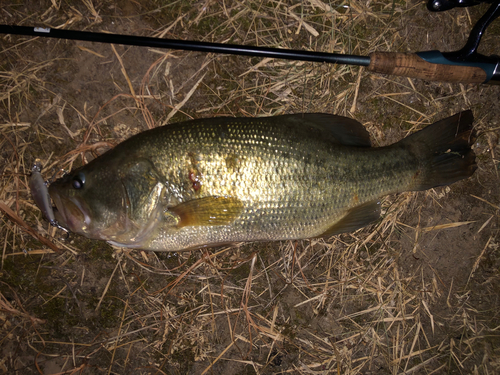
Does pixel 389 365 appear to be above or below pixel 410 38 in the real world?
below

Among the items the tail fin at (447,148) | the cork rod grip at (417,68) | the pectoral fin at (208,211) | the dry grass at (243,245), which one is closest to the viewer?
the pectoral fin at (208,211)

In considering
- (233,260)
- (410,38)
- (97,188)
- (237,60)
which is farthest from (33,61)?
(410,38)

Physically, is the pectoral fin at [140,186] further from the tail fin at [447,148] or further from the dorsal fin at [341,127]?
the tail fin at [447,148]

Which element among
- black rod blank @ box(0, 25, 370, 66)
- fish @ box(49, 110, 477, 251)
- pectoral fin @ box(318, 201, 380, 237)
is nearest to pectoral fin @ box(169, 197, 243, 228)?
fish @ box(49, 110, 477, 251)

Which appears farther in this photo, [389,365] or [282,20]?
[389,365]

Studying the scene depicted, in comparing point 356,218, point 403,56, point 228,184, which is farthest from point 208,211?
point 403,56

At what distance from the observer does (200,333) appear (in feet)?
10.0

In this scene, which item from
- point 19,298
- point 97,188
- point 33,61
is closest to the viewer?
point 97,188

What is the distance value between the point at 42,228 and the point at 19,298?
775 mm

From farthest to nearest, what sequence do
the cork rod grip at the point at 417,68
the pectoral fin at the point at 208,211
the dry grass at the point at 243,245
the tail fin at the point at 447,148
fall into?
1. the dry grass at the point at 243,245
2. the tail fin at the point at 447,148
3. the cork rod grip at the point at 417,68
4. the pectoral fin at the point at 208,211

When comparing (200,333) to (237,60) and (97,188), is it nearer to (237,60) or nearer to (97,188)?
(97,188)

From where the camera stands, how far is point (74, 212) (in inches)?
90.8

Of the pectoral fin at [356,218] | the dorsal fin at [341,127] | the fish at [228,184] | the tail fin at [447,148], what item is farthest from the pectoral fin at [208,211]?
the tail fin at [447,148]

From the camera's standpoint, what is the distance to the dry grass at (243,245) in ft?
9.25
